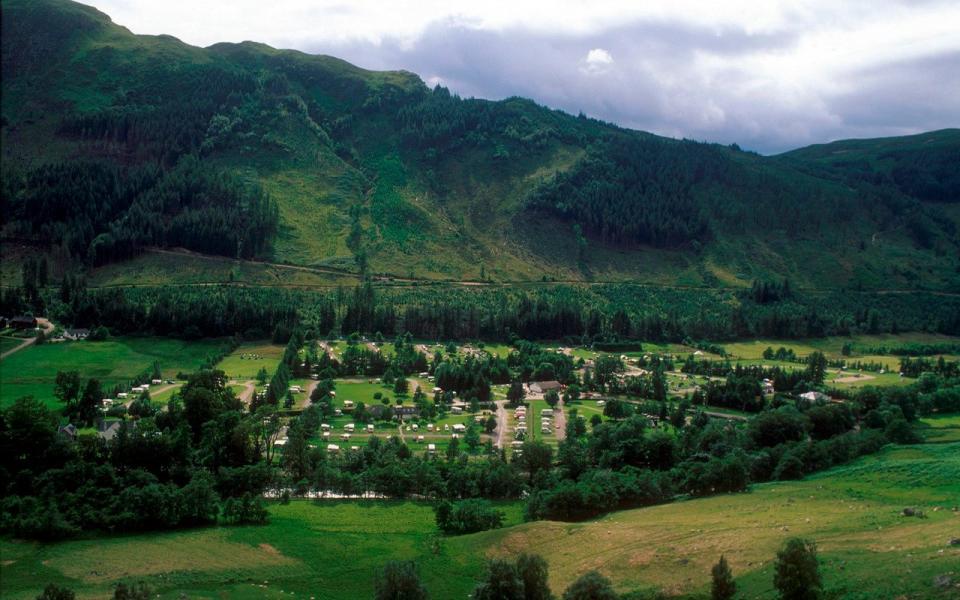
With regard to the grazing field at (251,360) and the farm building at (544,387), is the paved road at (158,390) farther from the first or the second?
the farm building at (544,387)

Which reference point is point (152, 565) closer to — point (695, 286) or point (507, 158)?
point (695, 286)

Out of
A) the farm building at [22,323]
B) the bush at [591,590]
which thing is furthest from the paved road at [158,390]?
the bush at [591,590]

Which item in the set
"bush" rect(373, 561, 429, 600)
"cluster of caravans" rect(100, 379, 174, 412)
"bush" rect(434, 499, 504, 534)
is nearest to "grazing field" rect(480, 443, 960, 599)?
"bush" rect(434, 499, 504, 534)

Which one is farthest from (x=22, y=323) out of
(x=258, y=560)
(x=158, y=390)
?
(x=258, y=560)

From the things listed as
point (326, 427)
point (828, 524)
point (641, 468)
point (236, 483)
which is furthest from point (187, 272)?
point (828, 524)

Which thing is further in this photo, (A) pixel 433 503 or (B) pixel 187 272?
(B) pixel 187 272
